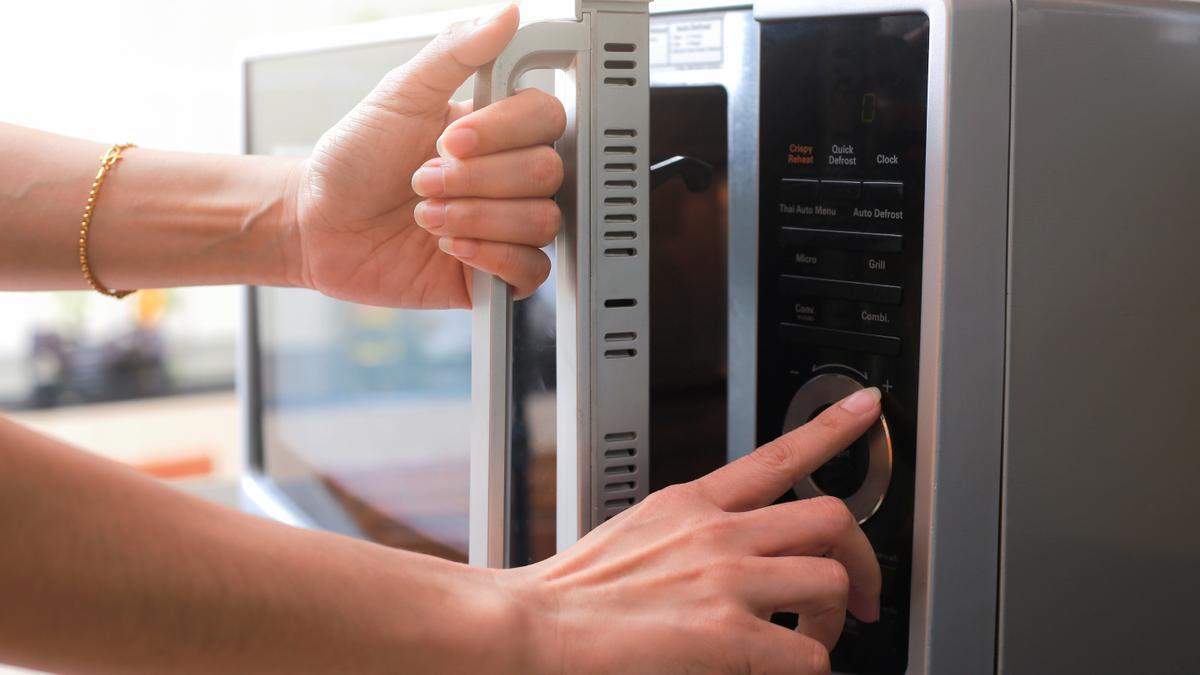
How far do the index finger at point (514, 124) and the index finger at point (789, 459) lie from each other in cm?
18

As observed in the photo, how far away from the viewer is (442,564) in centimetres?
46

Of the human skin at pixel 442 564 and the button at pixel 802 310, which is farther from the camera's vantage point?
the button at pixel 802 310

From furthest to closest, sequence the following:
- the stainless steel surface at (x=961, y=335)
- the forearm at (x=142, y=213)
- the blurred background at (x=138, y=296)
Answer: the blurred background at (x=138, y=296) → the forearm at (x=142, y=213) → the stainless steel surface at (x=961, y=335)

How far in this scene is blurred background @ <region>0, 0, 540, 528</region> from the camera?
1.98m

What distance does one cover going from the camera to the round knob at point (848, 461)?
52cm

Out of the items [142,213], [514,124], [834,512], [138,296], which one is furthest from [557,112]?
[138,296]

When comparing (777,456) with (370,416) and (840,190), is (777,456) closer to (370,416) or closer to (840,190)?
(840,190)

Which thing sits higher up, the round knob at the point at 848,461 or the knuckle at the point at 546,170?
the knuckle at the point at 546,170

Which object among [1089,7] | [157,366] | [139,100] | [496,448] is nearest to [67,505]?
[496,448]

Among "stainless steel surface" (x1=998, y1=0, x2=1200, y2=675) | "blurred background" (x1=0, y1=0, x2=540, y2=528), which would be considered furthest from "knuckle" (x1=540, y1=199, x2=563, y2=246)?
"blurred background" (x1=0, y1=0, x2=540, y2=528)

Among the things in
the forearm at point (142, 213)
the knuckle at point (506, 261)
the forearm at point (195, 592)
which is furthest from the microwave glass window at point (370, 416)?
the forearm at point (195, 592)

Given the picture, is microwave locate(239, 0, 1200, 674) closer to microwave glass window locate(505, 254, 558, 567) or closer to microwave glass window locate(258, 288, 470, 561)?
microwave glass window locate(505, 254, 558, 567)

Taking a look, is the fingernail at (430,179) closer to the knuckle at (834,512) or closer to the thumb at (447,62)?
the thumb at (447,62)

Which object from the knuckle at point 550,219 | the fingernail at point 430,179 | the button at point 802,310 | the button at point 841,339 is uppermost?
the fingernail at point 430,179
